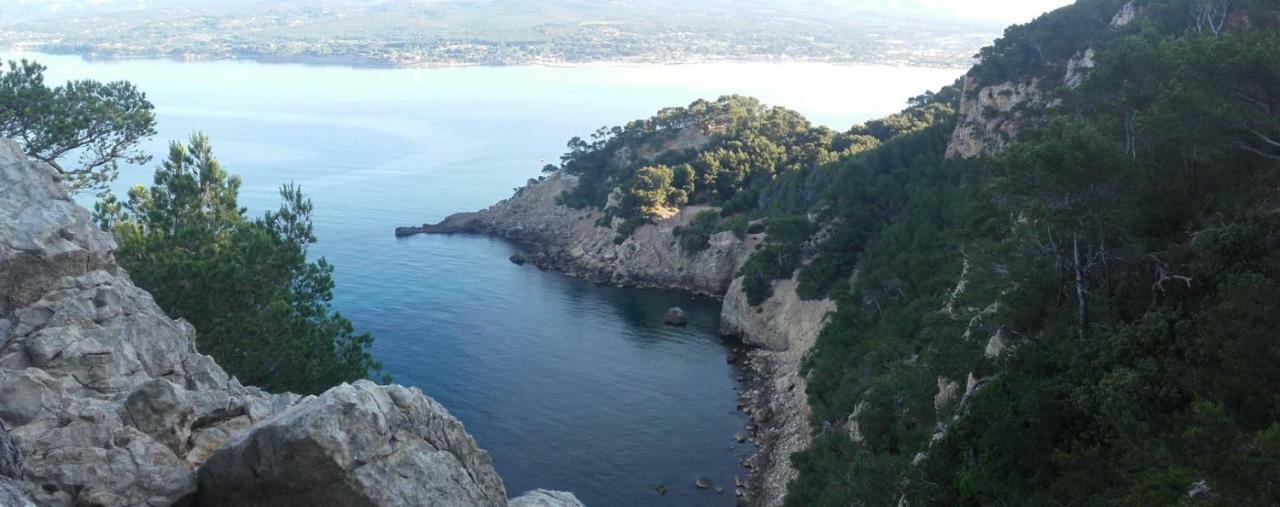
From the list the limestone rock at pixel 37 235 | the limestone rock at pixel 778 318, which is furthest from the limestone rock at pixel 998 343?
the limestone rock at pixel 778 318

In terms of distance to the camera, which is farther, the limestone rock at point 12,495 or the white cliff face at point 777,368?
the white cliff face at point 777,368

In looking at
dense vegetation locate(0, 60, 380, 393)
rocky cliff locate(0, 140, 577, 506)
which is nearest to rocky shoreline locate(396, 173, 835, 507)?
dense vegetation locate(0, 60, 380, 393)

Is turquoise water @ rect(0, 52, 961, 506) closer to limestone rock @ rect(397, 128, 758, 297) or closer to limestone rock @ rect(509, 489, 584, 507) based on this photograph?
limestone rock @ rect(397, 128, 758, 297)

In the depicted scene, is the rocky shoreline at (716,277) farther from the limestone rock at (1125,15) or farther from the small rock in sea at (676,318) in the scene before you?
the limestone rock at (1125,15)

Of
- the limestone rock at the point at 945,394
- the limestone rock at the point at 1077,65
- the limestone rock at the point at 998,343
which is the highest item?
the limestone rock at the point at 1077,65

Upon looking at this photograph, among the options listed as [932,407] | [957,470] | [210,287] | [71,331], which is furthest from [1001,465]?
[210,287]

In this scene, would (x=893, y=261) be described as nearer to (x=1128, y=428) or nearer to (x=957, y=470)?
(x=957, y=470)
